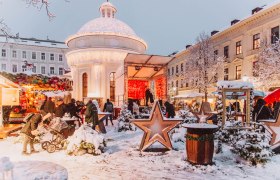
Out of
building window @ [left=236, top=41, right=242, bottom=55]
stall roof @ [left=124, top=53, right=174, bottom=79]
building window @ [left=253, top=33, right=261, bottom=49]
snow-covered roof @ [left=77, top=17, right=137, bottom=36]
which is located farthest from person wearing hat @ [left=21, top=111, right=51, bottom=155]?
building window @ [left=236, top=41, right=242, bottom=55]

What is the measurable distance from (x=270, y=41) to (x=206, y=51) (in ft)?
27.9

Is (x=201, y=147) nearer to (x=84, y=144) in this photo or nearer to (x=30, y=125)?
(x=84, y=144)

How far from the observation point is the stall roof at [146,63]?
1675cm

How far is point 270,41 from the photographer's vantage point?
88.4ft

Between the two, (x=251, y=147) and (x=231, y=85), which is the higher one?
(x=231, y=85)

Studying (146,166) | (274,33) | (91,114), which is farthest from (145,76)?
(274,33)

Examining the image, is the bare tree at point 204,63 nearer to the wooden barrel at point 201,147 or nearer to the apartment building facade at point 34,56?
the wooden barrel at point 201,147

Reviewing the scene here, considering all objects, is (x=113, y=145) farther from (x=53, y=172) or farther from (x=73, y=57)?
(x=73, y=57)

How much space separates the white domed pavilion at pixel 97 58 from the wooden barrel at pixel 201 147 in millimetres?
20145

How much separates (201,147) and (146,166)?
1.81 m

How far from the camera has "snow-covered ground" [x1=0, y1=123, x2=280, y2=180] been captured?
6.32 m

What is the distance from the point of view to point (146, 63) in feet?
59.5

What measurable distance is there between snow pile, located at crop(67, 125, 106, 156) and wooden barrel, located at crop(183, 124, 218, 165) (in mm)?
3429

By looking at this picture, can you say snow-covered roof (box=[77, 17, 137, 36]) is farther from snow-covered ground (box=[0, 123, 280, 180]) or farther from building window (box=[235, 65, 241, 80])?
snow-covered ground (box=[0, 123, 280, 180])
